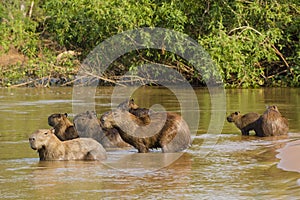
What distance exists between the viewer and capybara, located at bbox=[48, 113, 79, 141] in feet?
36.9

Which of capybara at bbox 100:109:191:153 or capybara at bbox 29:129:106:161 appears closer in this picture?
capybara at bbox 29:129:106:161

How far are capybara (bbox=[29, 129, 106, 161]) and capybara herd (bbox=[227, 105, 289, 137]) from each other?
3380 millimetres

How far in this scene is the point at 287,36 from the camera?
77.1 feet

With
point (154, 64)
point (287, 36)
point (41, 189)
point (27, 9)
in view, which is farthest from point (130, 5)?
point (41, 189)

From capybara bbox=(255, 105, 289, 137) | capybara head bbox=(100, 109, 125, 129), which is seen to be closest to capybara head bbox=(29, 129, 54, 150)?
capybara head bbox=(100, 109, 125, 129)

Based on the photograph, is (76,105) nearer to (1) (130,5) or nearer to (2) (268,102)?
(2) (268,102)

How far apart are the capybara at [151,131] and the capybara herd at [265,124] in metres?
2.12

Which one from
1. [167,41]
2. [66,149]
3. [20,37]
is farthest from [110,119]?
[20,37]

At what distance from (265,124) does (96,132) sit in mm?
2740

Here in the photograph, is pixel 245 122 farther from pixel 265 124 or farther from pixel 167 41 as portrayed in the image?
pixel 167 41

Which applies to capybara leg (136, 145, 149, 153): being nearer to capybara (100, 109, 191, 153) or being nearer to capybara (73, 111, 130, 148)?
capybara (100, 109, 191, 153)

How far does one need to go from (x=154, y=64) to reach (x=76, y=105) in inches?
255

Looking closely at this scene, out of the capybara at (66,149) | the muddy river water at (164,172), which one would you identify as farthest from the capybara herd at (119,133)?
the muddy river water at (164,172)

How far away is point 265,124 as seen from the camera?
1202 cm
